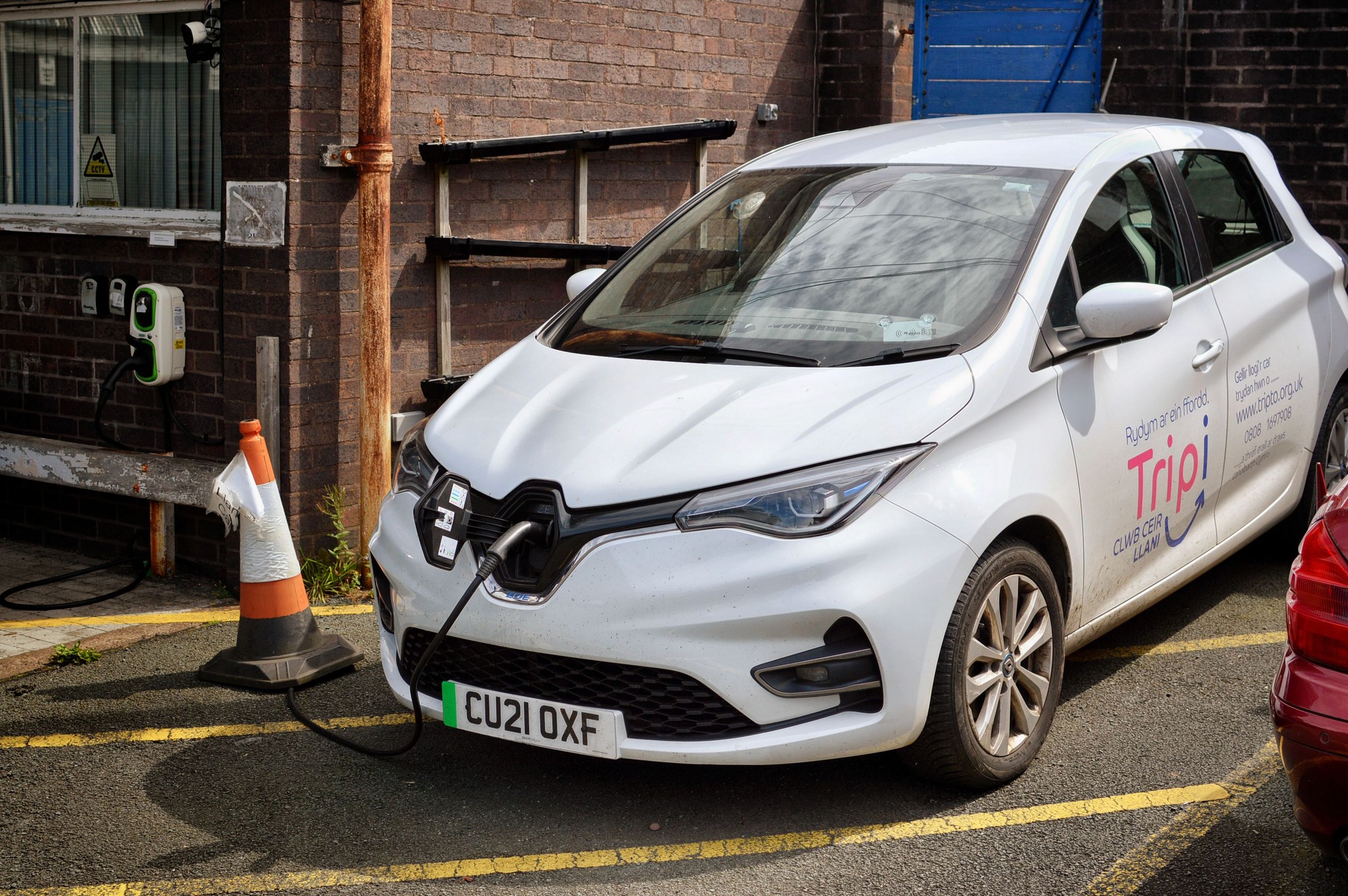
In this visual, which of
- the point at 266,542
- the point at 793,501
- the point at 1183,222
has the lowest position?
the point at 266,542

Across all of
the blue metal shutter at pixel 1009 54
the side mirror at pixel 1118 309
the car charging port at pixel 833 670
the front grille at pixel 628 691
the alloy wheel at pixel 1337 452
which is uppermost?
the blue metal shutter at pixel 1009 54

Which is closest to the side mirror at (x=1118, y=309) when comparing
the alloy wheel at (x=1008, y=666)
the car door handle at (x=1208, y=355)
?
the car door handle at (x=1208, y=355)

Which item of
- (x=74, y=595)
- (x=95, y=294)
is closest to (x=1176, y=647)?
(x=74, y=595)

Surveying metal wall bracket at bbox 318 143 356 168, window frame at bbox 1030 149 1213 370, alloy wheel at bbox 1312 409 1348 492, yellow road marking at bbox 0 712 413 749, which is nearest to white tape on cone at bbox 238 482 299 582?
yellow road marking at bbox 0 712 413 749

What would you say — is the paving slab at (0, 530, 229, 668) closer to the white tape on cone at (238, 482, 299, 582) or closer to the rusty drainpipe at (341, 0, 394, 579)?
the rusty drainpipe at (341, 0, 394, 579)

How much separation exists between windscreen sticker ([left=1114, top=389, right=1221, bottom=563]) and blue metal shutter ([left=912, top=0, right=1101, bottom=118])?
5.19 m

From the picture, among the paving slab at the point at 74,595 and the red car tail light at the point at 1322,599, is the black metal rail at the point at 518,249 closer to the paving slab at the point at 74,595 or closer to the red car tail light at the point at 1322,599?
the paving slab at the point at 74,595

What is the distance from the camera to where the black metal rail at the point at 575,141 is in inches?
271

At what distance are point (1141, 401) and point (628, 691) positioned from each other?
187cm

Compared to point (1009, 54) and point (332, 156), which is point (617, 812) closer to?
point (332, 156)

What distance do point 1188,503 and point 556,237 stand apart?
12.6 feet

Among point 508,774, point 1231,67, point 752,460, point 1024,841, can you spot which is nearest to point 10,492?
point 508,774

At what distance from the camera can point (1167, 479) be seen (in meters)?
4.68

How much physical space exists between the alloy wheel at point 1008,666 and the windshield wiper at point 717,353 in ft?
2.76
